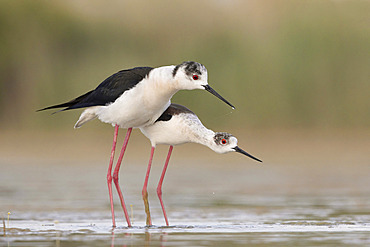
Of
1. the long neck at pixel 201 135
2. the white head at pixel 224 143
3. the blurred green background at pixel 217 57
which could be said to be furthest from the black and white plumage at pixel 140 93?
the blurred green background at pixel 217 57

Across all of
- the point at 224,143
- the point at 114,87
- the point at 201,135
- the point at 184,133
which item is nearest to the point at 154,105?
the point at 114,87

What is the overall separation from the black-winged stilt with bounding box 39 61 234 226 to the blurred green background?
677 inches

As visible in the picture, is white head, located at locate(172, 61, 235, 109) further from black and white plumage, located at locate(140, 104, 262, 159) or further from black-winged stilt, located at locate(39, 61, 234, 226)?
black and white plumage, located at locate(140, 104, 262, 159)

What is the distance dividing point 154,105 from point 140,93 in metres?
0.20

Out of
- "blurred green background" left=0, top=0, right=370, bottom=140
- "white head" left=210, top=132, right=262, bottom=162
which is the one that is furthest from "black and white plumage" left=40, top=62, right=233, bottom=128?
"blurred green background" left=0, top=0, right=370, bottom=140

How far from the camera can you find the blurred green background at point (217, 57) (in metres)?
28.9

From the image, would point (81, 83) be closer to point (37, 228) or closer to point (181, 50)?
point (181, 50)

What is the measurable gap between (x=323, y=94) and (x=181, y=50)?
4.80m

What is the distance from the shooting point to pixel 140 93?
1017 cm

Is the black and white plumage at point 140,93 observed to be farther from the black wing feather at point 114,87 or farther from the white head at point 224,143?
the white head at point 224,143

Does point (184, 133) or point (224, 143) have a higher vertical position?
point (184, 133)

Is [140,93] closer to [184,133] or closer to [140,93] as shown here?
[140,93]

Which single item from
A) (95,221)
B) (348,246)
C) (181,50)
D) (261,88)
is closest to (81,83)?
(181,50)

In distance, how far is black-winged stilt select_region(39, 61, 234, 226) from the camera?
980 cm
